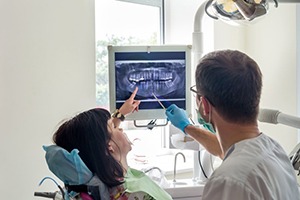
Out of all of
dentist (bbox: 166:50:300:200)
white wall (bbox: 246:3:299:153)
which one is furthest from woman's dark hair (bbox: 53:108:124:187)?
white wall (bbox: 246:3:299:153)

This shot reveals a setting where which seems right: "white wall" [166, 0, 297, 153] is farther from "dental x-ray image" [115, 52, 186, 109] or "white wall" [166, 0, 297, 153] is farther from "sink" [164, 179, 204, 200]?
"sink" [164, 179, 204, 200]

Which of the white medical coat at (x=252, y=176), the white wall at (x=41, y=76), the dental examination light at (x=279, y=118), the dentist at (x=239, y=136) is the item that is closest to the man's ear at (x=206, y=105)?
the dentist at (x=239, y=136)

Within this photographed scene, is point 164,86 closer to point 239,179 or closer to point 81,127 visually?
point 81,127

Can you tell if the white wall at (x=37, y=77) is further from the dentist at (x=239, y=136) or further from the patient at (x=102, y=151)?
the dentist at (x=239, y=136)

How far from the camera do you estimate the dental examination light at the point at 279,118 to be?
175cm

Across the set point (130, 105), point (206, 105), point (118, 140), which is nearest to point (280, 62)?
point (130, 105)

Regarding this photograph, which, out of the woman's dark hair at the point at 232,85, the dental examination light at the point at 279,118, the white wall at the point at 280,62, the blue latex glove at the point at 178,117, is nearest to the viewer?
the woman's dark hair at the point at 232,85

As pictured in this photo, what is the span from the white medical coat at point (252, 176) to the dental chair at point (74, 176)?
58cm

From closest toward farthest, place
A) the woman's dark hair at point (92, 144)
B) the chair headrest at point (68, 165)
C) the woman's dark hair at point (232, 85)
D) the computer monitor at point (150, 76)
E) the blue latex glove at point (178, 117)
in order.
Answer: the woman's dark hair at point (232, 85), the chair headrest at point (68, 165), the woman's dark hair at point (92, 144), the blue latex glove at point (178, 117), the computer monitor at point (150, 76)

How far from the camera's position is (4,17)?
2.08 metres

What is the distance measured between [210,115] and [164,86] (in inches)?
32.7

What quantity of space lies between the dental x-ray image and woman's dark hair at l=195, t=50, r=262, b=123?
0.84 meters

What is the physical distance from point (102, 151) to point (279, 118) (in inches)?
31.7

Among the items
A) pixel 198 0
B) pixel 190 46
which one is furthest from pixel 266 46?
pixel 190 46
